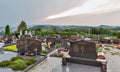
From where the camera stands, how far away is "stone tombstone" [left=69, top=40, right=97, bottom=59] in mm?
10836

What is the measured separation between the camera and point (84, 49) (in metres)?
10.9

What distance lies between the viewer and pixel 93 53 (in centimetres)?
1086

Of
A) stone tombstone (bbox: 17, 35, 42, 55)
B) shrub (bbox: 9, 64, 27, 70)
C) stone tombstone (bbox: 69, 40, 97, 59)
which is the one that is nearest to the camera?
shrub (bbox: 9, 64, 27, 70)

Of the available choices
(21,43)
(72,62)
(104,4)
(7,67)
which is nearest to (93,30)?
(104,4)

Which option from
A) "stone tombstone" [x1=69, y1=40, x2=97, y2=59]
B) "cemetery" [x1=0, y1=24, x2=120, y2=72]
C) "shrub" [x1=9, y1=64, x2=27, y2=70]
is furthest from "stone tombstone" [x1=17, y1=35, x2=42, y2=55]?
"shrub" [x1=9, y1=64, x2=27, y2=70]

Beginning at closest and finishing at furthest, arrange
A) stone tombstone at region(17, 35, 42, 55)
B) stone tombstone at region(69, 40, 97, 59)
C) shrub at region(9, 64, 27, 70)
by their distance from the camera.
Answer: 1. shrub at region(9, 64, 27, 70)
2. stone tombstone at region(69, 40, 97, 59)
3. stone tombstone at region(17, 35, 42, 55)

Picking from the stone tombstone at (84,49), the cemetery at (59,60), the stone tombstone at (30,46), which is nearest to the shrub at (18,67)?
the cemetery at (59,60)

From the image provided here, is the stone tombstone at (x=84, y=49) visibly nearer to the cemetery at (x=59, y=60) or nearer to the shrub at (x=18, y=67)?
the cemetery at (x=59, y=60)

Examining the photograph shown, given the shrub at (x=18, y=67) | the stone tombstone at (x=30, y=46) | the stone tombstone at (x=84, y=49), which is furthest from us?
the stone tombstone at (x=30, y=46)

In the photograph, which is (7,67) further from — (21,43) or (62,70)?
(21,43)

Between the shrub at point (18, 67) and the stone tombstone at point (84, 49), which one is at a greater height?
the stone tombstone at point (84, 49)

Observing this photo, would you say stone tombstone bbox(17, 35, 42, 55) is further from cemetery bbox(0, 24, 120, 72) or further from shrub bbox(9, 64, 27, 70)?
shrub bbox(9, 64, 27, 70)

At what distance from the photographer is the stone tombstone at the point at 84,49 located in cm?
1084

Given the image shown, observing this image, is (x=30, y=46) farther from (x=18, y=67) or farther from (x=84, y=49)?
(x=84, y=49)
